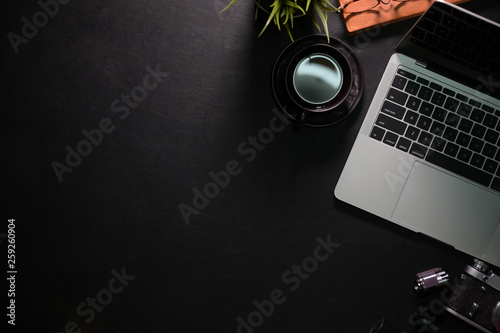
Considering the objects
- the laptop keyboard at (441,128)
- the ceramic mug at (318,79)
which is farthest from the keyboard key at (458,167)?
the ceramic mug at (318,79)

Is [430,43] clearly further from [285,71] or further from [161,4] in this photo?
[161,4]

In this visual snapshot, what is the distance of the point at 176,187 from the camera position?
3.23 feet

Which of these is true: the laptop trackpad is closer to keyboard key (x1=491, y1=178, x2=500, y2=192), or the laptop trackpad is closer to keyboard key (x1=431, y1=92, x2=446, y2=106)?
keyboard key (x1=491, y1=178, x2=500, y2=192)

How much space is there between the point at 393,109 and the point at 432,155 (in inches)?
4.8

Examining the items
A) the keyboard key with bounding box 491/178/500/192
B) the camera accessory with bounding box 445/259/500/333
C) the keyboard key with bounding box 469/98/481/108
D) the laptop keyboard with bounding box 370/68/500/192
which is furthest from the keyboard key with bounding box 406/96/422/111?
the camera accessory with bounding box 445/259/500/333

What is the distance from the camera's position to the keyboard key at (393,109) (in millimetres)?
942

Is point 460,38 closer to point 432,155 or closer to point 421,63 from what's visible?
point 421,63

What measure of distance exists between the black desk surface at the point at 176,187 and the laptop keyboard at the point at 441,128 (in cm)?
7

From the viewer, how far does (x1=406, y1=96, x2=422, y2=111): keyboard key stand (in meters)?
0.94

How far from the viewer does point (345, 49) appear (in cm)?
96

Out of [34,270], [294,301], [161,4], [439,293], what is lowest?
[34,270]

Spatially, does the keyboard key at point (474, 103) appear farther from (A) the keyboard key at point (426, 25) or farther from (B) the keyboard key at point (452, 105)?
(A) the keyboard key at point (426, 25)

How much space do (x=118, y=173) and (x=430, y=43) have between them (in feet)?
2.24

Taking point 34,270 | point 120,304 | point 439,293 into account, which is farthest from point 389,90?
point 34,270
